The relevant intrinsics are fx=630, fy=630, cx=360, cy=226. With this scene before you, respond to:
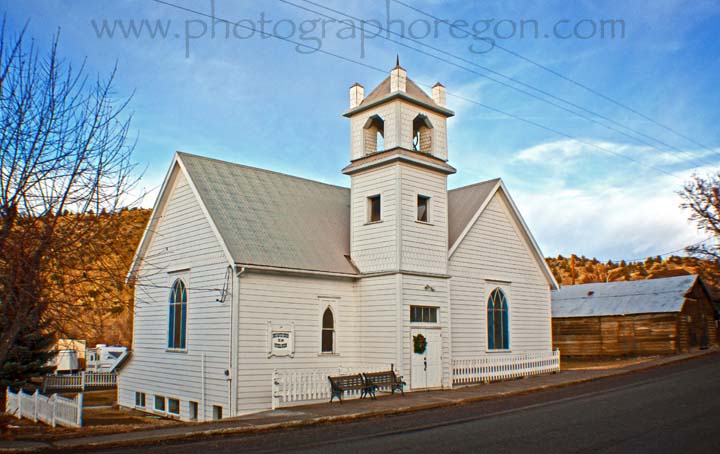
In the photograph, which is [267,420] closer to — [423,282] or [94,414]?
[423,282]

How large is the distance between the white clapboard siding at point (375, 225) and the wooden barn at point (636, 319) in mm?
21749

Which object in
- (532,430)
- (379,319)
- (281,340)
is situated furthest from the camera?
(379,319)

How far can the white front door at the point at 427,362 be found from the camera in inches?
826

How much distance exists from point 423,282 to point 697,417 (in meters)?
9.79

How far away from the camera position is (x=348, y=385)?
62.7 feet

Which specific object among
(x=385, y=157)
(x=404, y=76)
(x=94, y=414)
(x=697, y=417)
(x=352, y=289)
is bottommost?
(x=94, y=414)

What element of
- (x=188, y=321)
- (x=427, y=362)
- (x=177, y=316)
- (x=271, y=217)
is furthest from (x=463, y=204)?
(x=177, y=316)

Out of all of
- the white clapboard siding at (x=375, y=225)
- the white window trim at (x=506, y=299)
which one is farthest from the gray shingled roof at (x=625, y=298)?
the white clapboard siding at (x=375, y=225)

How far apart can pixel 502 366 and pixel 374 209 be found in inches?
313

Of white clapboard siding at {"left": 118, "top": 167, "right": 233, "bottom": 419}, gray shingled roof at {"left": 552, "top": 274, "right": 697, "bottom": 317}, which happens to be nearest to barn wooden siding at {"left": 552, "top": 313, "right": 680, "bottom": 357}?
gray shingled roof at {"left": 552, "top": 274, "right": 697, "bottom": 317}

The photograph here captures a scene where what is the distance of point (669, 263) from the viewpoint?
3625 inches

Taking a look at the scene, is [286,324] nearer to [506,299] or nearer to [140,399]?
[140,399]

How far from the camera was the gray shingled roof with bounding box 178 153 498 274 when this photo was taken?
66.7 ft

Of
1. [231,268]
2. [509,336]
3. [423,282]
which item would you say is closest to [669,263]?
[509,336]
